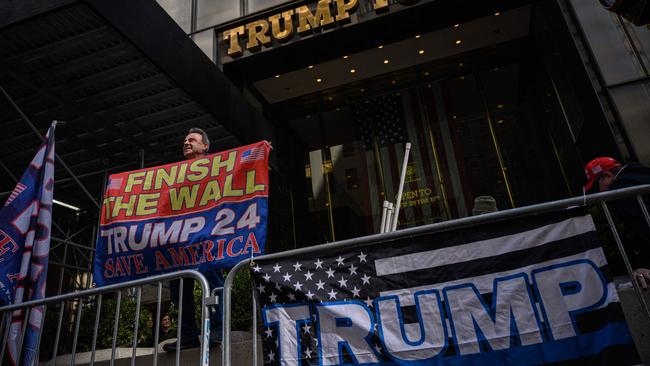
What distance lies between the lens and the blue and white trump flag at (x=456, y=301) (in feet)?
9.38

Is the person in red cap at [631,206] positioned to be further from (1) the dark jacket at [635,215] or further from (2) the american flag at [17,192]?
(2) the american flag at [17,192]

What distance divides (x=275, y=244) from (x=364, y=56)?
20.7 feet

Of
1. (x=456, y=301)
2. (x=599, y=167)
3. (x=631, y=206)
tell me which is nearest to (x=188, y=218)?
(x=456, y=301)

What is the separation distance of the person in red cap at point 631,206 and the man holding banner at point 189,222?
3.07 m

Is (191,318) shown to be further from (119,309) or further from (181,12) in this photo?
(181,12)

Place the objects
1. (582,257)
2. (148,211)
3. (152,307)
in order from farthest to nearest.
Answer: (152,307)
(148,211)
(582,257)

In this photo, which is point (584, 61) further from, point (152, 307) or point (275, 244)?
point (152, 307)

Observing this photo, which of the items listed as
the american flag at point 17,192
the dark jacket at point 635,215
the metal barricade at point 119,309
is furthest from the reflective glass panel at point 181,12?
the dark jacket at point 635,215

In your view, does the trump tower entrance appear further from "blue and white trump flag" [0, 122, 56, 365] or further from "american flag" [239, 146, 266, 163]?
"american flag" [239, 146, 266, 163]

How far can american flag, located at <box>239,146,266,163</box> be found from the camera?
453cm

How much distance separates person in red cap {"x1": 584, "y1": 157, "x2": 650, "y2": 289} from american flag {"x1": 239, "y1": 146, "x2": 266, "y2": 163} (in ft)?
10.4

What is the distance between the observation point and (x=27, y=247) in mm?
4863

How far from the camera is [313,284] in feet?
11.4

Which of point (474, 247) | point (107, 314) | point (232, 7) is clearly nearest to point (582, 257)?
point (474, 247)
